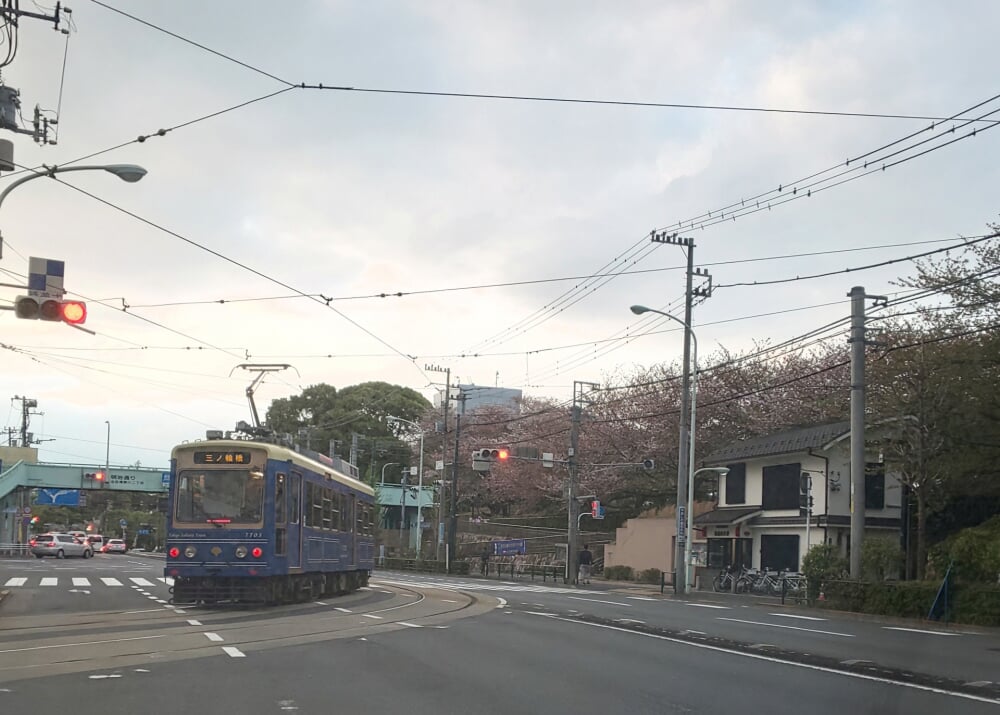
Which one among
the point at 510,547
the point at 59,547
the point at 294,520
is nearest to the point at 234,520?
the point at 294,520

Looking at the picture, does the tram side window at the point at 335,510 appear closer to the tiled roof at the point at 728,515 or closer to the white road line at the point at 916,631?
the white road line at the point at 916,631

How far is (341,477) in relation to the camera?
2747cm

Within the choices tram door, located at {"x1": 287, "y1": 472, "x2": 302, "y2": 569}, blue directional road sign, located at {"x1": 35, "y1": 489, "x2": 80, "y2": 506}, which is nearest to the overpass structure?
blue directional road sign, located at {"x1": 35, "y1": 489, "x2": 80, "y2": 506}

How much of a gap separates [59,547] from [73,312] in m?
49.7

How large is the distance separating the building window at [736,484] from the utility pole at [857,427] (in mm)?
15533

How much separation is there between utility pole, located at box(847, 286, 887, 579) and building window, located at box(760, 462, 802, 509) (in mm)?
11418

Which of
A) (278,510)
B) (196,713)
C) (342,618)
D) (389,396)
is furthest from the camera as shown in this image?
(389,396)

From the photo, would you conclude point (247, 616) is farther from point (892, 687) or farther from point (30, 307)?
point (892, 687)

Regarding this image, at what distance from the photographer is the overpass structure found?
70.9 metres

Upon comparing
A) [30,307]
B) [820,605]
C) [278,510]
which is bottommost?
[820,605]

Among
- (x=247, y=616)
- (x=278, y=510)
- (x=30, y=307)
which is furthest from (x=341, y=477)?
(x=30, y=307)

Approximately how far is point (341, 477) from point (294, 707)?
719 inches

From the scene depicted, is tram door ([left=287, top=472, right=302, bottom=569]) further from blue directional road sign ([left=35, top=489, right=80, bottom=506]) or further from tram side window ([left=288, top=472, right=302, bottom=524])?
blue directional road sign ([left=35, top=489, right=80, bottom=506])

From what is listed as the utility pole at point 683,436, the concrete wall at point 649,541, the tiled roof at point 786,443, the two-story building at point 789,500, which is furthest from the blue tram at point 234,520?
the concrete wall at point 649,541
